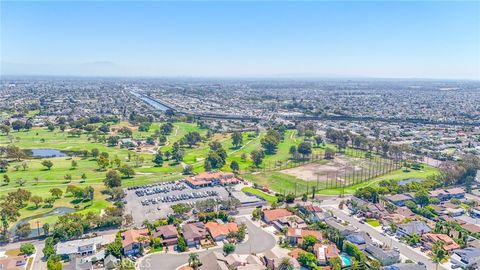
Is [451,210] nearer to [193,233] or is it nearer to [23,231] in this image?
[193,233]

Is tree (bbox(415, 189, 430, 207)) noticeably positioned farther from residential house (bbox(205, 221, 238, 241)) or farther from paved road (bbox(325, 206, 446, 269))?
residential house (bbox(205, 221, 238, 241))

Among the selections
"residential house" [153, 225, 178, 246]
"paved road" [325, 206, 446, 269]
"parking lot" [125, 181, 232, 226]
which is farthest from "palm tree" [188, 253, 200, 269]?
"paved road" [325, 206, 446, 269]

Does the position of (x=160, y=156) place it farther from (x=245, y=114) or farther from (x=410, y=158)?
(x=245, y=114)

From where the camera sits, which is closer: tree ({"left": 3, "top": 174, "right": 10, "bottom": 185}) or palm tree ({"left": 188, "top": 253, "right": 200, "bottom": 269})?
palm tree ({"left": 188, "top": 253, "right": 200, "bottom": 269})

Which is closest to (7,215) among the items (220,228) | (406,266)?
(220,228)

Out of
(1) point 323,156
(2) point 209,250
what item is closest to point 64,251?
(2) point 209,250

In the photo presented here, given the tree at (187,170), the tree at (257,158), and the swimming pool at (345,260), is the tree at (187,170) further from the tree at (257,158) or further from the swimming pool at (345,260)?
the swimming pool at (345,260)

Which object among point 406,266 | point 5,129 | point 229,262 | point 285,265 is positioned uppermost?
point 5,129
